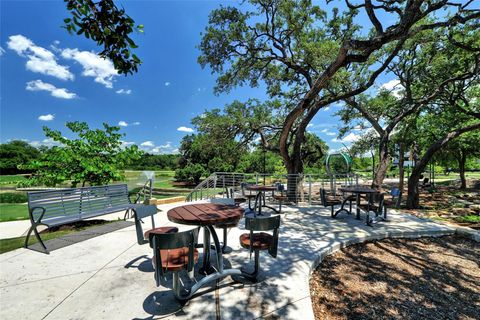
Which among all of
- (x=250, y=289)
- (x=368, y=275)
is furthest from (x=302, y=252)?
(x=250, y=289)

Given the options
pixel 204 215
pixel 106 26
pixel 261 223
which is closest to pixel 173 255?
pixel 204 215

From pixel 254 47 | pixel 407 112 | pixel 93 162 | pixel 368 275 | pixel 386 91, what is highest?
pixel 254 47

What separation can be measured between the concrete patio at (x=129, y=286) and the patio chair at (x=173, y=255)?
40cm

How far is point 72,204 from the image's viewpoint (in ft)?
15.3

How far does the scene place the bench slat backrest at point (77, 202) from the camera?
4133 millimetres

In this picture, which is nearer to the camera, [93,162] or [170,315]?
[170,315]

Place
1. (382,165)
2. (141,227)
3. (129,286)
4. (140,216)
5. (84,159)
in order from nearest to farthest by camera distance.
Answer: (129,286) → (141,227) → (140,216) → (84,159) → (382,165)

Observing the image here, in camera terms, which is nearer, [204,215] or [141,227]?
[204,215]

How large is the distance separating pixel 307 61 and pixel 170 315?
10.7 meters

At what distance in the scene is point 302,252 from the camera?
388 cm

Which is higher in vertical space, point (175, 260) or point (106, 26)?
point (106, 26)

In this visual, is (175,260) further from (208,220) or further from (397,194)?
(397,194)

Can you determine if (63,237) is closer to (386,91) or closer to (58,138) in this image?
(58,138)

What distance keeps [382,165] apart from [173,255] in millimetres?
11521
